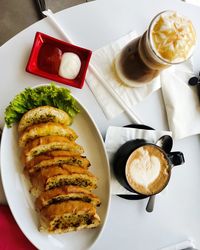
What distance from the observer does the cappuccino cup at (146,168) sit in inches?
46.6

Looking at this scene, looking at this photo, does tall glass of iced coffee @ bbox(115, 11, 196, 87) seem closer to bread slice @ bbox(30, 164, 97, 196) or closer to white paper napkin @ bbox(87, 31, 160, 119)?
white paper napkin @ bbox(87, 31, 160, 119)

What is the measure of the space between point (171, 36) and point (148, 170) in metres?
Result: 0.42

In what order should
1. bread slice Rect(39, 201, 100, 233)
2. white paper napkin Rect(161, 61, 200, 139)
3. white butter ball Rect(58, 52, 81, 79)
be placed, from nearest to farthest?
bread slice Rect(39, 201, 100, 233), white butter ball Rect(58, 52, 81, 79), white paper napkin Rect(161, 61, 200, 139)

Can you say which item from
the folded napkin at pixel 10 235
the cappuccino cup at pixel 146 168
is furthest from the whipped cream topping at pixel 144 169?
the folded napkin at pixel 10 235

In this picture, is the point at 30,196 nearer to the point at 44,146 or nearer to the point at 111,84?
the point at 44,146

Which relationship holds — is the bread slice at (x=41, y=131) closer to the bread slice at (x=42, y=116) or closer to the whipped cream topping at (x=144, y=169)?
the bread slice at (x=42, y=116)

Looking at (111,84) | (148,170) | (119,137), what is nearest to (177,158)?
(148,170)

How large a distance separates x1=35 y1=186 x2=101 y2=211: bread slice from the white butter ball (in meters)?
0.36

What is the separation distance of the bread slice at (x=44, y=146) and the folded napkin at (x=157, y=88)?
0.21 meters

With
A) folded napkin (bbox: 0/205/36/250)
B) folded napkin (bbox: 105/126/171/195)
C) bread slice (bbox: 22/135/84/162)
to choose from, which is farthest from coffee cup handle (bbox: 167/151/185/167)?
folded napkin (bbox: 0/205/36/250)

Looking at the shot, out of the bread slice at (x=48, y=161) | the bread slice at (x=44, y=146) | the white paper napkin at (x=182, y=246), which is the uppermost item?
the bread slice at (x=44, y=146)

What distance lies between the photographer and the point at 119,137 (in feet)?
4.17

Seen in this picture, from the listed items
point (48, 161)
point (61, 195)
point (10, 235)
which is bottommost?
point (10, 235)

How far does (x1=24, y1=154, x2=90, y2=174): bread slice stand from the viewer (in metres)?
1.13
